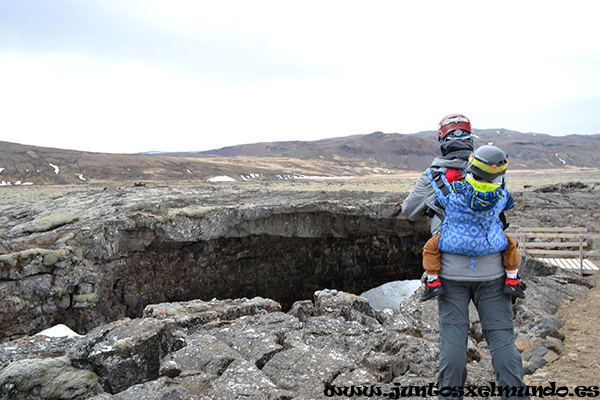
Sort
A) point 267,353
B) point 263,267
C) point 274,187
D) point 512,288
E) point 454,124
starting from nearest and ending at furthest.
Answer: point 512,288
point 454,124
point 267,353
point 263,267
point 274,187

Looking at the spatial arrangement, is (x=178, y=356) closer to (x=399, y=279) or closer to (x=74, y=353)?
(x=74, y=353)

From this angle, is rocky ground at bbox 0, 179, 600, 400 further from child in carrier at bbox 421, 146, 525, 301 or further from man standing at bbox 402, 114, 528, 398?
child in carrier at bbox 421, 146, 525, 301

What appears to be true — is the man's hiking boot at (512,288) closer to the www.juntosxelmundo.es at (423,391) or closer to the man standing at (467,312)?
the man standing at (467,312)

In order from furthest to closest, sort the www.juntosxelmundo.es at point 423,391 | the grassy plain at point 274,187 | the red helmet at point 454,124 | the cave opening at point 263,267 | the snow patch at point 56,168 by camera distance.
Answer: the snow patch at point 56,168 < the grassy plain at point 274,187 < the cave opening at point 263,267 < the www.juntosxelmundo.es at point 423,391 < the red helmet at point 454,124

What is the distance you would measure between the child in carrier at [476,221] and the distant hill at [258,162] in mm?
41385

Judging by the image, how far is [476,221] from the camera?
8.43ft

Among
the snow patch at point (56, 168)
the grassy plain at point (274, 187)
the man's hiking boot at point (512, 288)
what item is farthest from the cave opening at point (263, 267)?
the snow patch at point (56, 168)

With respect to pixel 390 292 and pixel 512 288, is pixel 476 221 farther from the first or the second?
pixel 390 292

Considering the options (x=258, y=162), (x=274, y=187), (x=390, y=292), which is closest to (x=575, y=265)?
(x=390, y=292)

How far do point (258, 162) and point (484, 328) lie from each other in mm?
89202

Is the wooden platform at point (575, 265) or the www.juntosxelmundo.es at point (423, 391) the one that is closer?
the www.juntosxelmundo.es at point (423, 391)

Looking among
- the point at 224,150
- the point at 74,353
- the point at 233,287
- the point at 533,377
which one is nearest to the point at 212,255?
the point at 233,287

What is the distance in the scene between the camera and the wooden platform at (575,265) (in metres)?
7.34

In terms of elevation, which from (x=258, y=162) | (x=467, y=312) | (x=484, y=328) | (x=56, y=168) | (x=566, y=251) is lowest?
(x=566, y=251)
